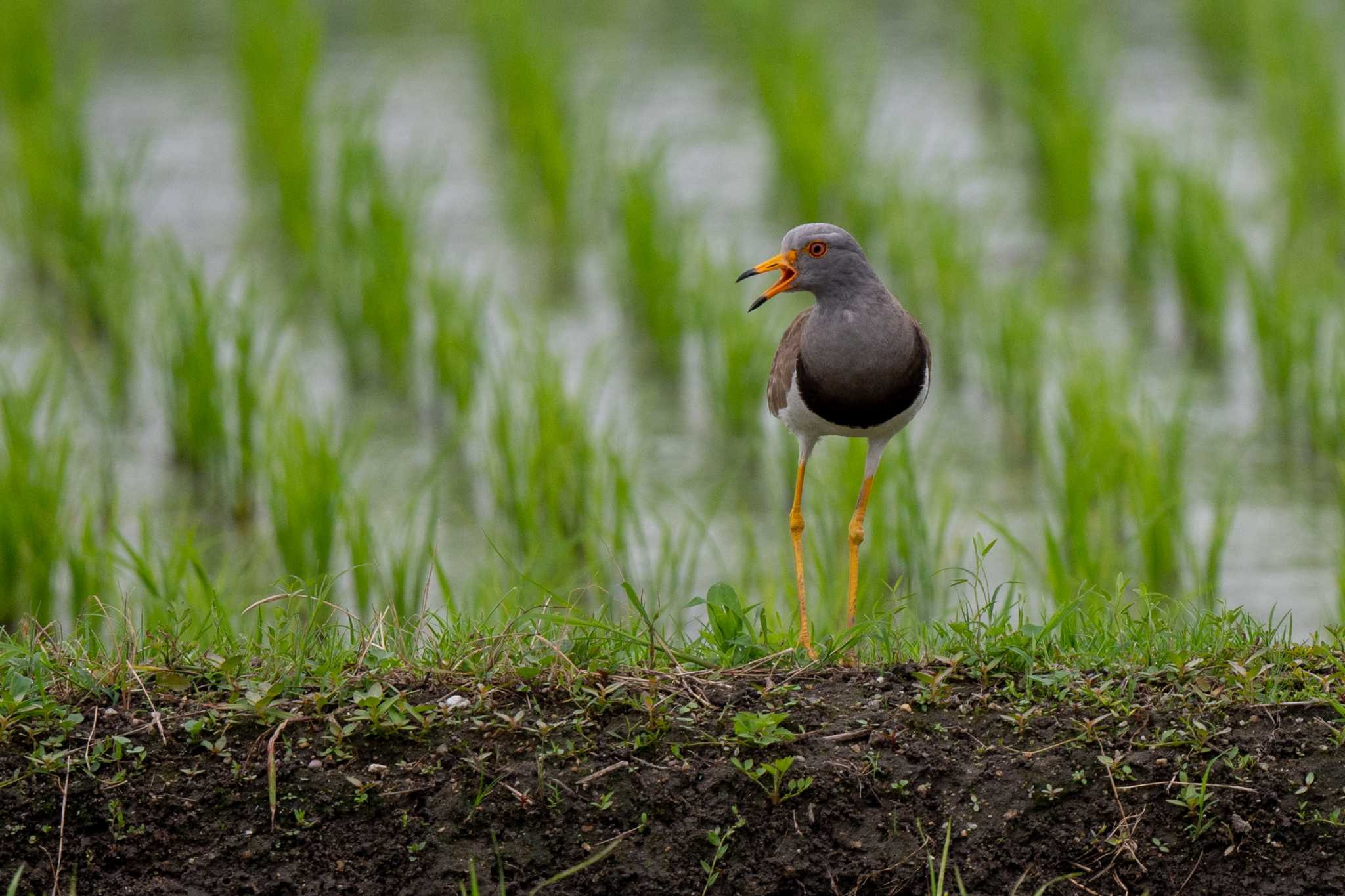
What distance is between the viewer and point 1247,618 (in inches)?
116

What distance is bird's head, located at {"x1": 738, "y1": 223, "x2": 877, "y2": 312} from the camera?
2949 mm

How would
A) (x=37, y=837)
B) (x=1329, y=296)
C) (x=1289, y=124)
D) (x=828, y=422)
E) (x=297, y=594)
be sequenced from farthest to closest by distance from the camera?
(x=1289, y=124), (x=1329, y=296), (x=828, y=422), (x=297, y=594), (x=37, y=837)

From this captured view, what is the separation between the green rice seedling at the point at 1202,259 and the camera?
5.61 m

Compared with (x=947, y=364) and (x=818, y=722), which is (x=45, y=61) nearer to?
(x=947, y=364)

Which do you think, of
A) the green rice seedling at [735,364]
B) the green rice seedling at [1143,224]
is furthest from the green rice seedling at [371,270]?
the green rice seedling at [1143,224]

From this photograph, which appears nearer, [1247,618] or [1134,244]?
[1247,618]

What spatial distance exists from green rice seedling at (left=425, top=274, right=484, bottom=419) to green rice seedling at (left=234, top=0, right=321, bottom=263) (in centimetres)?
100

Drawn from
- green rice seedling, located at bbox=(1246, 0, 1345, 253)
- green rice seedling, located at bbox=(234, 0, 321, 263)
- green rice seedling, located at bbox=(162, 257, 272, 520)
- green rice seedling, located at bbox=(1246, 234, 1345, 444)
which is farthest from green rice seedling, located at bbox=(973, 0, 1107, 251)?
green rice seedling, located at bbox=(162, 257, 272, 520)

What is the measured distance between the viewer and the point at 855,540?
342 centimetres

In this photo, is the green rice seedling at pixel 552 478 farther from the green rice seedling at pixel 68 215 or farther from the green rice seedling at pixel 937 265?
the green rice seedling at pixel 68 215

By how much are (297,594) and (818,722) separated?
3.03 ft

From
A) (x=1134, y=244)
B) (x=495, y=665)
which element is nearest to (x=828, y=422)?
(x=495, y=665)

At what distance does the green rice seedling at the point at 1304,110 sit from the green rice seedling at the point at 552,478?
3.28 metres

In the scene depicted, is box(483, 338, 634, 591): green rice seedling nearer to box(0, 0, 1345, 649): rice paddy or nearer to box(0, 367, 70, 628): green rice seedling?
box(0, 0, 1345, 649): rice paddy
